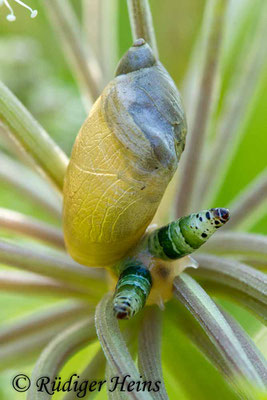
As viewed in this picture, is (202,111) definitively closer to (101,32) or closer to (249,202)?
(249,202)

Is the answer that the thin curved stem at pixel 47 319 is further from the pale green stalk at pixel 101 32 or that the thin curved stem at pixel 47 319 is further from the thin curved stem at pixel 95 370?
the pale green stalk at pixel 101 32

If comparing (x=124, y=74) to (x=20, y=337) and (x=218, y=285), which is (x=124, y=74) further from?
(x=20, y=337)

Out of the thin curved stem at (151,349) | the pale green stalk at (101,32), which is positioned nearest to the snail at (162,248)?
the thin curved stem at (151,349)

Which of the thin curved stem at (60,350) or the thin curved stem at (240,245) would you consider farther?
the thin curved stem at (240,245)

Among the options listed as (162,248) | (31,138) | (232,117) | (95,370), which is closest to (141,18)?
(31,138)

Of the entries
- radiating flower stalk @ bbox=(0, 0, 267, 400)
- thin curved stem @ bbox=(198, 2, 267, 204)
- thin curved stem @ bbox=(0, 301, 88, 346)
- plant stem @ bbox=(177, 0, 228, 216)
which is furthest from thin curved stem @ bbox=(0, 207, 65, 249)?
thin curved stem @ bbox=(198, 2, 267, 204)

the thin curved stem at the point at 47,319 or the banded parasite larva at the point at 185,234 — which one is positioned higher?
the thin curved stem at the point at 47,319

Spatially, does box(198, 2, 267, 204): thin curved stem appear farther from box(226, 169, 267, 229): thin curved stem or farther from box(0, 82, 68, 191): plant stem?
box(0, 82, 68, 191): plant stem
